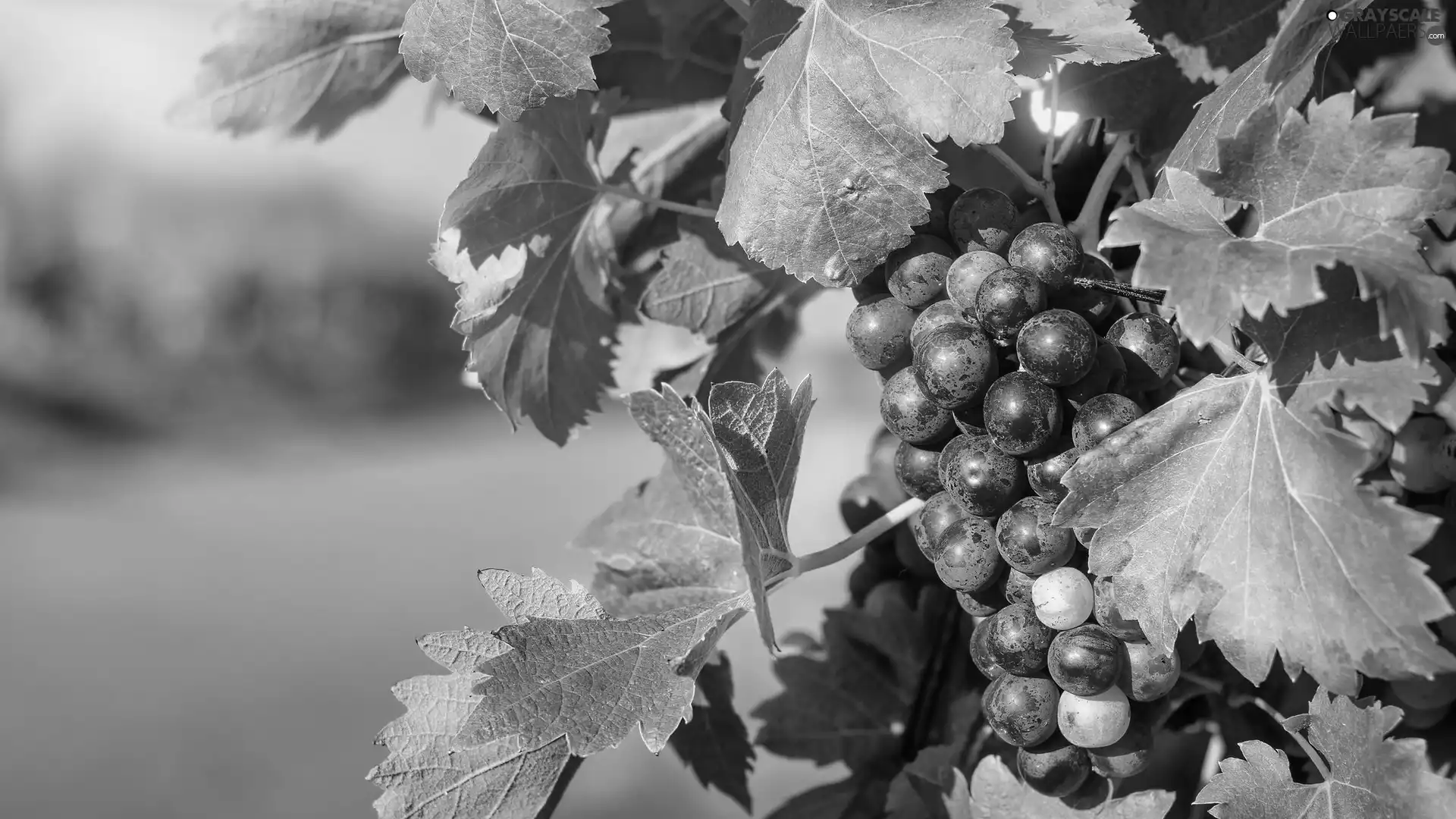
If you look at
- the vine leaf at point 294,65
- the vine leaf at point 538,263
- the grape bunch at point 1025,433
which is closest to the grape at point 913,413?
the grape bunch at point 1025,433

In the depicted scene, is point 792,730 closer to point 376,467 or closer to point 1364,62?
point 1364,62

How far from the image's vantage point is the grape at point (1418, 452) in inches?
16.9


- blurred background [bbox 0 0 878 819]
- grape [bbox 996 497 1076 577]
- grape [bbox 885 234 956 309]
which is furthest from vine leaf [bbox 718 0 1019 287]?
blurred background [bbox 0 0 878 819]

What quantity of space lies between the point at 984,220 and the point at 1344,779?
0.26 metres

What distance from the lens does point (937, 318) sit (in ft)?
1.40

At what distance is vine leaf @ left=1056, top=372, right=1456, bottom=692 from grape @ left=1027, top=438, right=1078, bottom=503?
0.09ft

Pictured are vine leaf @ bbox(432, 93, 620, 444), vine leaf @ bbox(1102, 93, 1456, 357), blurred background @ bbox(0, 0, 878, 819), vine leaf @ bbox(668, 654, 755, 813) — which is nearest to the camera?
vine leaf @ bbox(1102, 93, 1456, 357)

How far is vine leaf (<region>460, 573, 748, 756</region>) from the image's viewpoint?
396 mm

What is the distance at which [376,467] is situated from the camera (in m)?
5.82

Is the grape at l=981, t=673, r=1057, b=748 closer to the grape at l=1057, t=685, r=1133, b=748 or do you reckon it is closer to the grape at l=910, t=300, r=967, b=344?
the grape at l=1057, t=685, r=1133, b=748

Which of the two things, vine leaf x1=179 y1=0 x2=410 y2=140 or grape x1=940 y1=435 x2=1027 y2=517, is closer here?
grape x1=940 y1=435 x2=1027 y2=517

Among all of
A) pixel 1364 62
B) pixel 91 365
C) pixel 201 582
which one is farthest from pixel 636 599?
pixel 91 365

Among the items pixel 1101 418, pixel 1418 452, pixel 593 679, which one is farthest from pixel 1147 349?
pixel 593 679

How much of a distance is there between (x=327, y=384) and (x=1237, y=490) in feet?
21.6
